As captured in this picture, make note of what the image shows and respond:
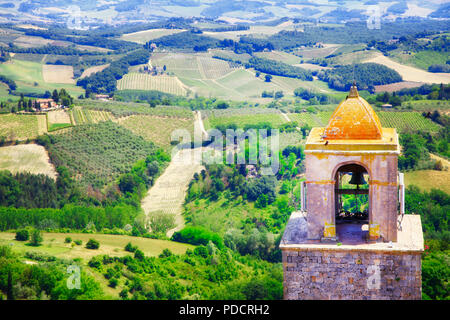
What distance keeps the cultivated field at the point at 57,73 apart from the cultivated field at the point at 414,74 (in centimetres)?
6609

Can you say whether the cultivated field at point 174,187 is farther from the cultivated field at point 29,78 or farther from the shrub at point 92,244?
the cultivated field at point 29,78

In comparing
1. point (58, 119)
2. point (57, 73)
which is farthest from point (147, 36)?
point (58, 119)

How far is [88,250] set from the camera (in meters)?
41.3

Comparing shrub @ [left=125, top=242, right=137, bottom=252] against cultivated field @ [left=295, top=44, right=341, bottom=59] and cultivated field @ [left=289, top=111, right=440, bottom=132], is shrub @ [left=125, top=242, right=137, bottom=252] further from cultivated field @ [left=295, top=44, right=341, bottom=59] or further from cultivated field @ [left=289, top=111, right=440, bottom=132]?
cultivated field @ [left=295, top=44, right=341, bottom=59]

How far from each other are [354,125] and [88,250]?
29.9 metres

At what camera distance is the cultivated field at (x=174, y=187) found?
219 feet

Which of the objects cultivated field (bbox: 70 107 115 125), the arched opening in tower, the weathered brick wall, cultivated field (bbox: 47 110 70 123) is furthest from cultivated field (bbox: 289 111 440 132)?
the weathered brick wall

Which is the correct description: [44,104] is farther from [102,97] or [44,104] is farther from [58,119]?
[102,97]

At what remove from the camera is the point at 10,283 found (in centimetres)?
2656

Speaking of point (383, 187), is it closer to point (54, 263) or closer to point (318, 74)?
point (54, 263)

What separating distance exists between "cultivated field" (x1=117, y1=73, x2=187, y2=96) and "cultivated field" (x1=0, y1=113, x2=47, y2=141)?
47.3m

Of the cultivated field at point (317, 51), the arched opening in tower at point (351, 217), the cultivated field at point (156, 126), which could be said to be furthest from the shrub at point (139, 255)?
the cultivated field at point (317, 51)

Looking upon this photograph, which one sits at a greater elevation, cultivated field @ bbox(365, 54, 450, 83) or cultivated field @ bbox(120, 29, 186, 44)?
cultivated field @ bbox(120, 29, 186, 44)

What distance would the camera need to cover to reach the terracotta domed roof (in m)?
14.4
